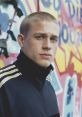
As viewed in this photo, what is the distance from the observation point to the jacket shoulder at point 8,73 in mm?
1708

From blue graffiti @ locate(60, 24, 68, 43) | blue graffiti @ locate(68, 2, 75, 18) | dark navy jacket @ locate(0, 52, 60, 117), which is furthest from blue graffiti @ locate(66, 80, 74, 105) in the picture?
dark navy jacket @ locate(0, 52, 60, 117)

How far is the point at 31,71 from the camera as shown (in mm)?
1789

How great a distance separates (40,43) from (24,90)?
0.23m

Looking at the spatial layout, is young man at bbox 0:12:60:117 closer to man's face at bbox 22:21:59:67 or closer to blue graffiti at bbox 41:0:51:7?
man's face at bbox 22:21:59:67

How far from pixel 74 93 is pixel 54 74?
1.41 feet

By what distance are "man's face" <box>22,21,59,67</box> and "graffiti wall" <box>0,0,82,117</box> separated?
64 centimetres

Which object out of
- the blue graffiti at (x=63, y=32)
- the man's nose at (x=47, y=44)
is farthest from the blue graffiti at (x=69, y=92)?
the man's nose at (x=47, y=44)

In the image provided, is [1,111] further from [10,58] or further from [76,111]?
[76,111]

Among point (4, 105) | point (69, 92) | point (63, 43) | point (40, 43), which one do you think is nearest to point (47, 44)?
point (40, 43)

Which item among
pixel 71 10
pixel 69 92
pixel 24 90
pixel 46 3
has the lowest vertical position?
pixel 69 92

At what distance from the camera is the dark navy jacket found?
1.69m

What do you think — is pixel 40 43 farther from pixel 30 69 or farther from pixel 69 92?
pixel 69 92

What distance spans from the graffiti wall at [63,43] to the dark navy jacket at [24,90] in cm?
64

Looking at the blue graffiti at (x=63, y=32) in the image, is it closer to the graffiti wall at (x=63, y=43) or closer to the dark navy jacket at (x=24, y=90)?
the graffiti wall at (x=63, y=43)
